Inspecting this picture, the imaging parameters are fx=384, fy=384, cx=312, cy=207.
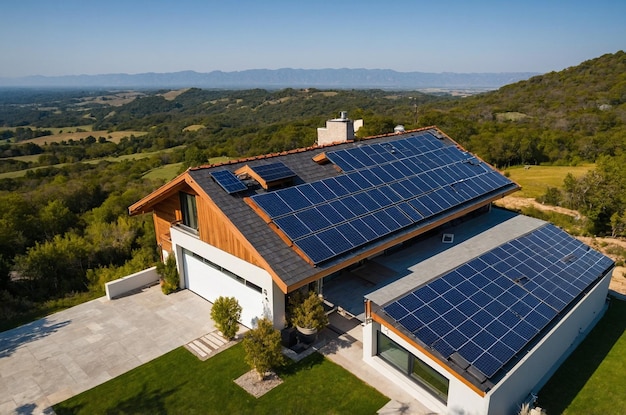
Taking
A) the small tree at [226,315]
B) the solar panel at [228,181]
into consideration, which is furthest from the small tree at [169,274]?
the solar panel at [228,181]

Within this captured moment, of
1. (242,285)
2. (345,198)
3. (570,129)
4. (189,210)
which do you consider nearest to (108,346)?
(242,285)

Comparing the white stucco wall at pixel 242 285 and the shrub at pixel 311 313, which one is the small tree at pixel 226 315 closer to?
the white stucco wall at pixel 242 285

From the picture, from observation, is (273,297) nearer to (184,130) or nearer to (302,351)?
(302,351)

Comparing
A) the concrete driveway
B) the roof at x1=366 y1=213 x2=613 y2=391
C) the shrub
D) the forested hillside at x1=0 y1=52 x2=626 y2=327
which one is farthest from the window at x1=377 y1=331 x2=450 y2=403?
the forested hillside at x1=0 y1=52 x2=626 y2=327

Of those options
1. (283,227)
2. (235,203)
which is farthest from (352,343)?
(235,203)

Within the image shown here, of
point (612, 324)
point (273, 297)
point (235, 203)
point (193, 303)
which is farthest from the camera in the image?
point (193, 303)
